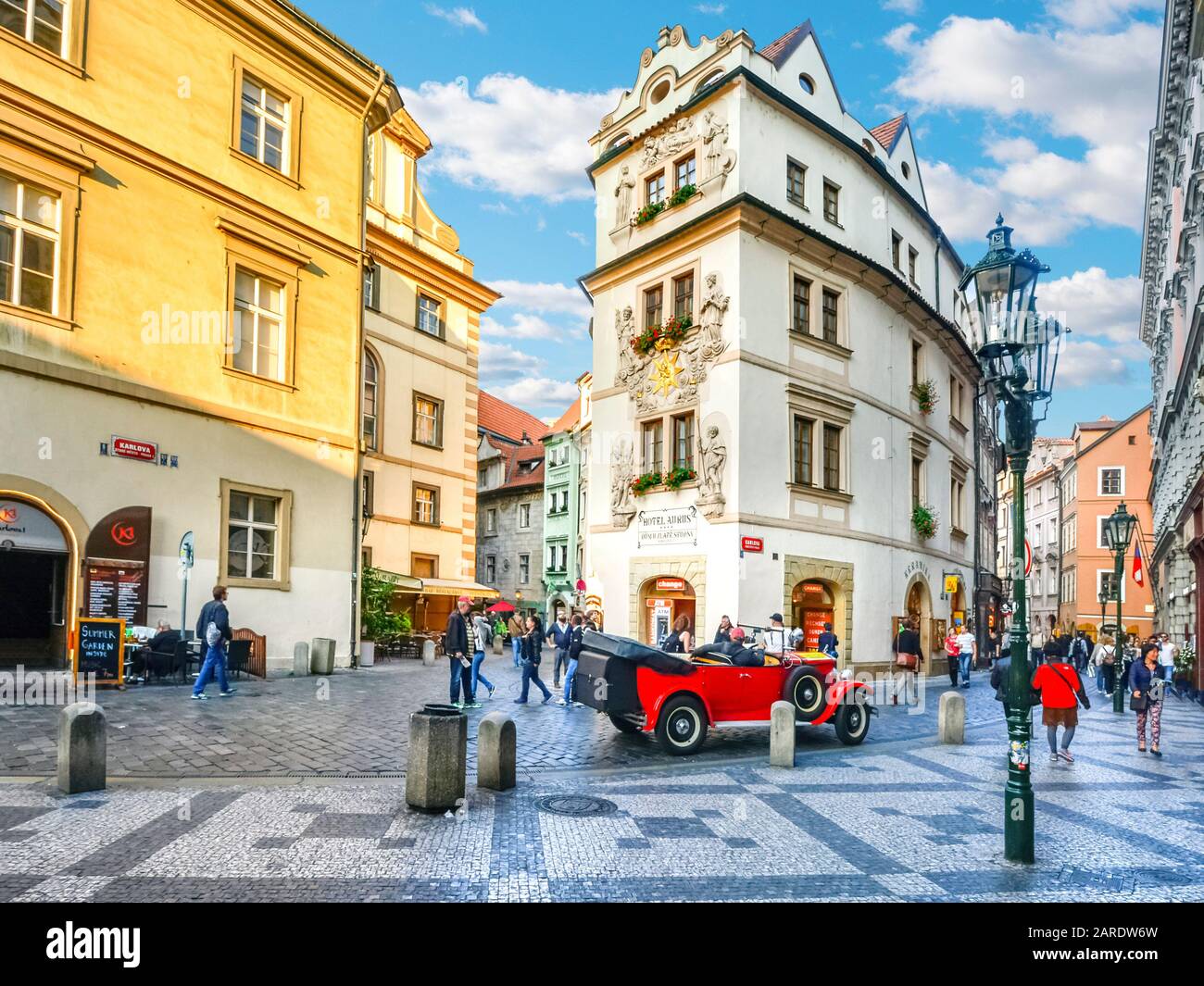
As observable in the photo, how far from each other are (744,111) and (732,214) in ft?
9.76

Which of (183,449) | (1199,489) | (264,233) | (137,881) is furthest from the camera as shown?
(1199,489)

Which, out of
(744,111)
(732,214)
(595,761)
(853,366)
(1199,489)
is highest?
(744,111)

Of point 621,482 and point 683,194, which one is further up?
point 683,194

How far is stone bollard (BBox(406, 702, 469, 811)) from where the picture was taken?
310 inches

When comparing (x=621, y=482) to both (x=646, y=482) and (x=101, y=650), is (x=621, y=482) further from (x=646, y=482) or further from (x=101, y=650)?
(x=101, y=650)

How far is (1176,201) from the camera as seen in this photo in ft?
97.0

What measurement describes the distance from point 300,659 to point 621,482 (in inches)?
401

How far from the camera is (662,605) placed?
23812mm

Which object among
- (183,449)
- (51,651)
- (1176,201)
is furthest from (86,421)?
(1176,201)

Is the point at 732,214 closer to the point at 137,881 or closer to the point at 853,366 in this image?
the point at 853,366

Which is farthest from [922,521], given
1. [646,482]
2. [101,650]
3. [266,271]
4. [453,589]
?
[101,650]

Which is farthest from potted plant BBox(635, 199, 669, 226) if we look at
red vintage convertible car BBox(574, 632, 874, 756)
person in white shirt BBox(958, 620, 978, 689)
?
red vintage convertible car BBox(574, 632, 874, 756)

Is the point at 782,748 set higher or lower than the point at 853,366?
lower

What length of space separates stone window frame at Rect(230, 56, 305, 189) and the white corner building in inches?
377
